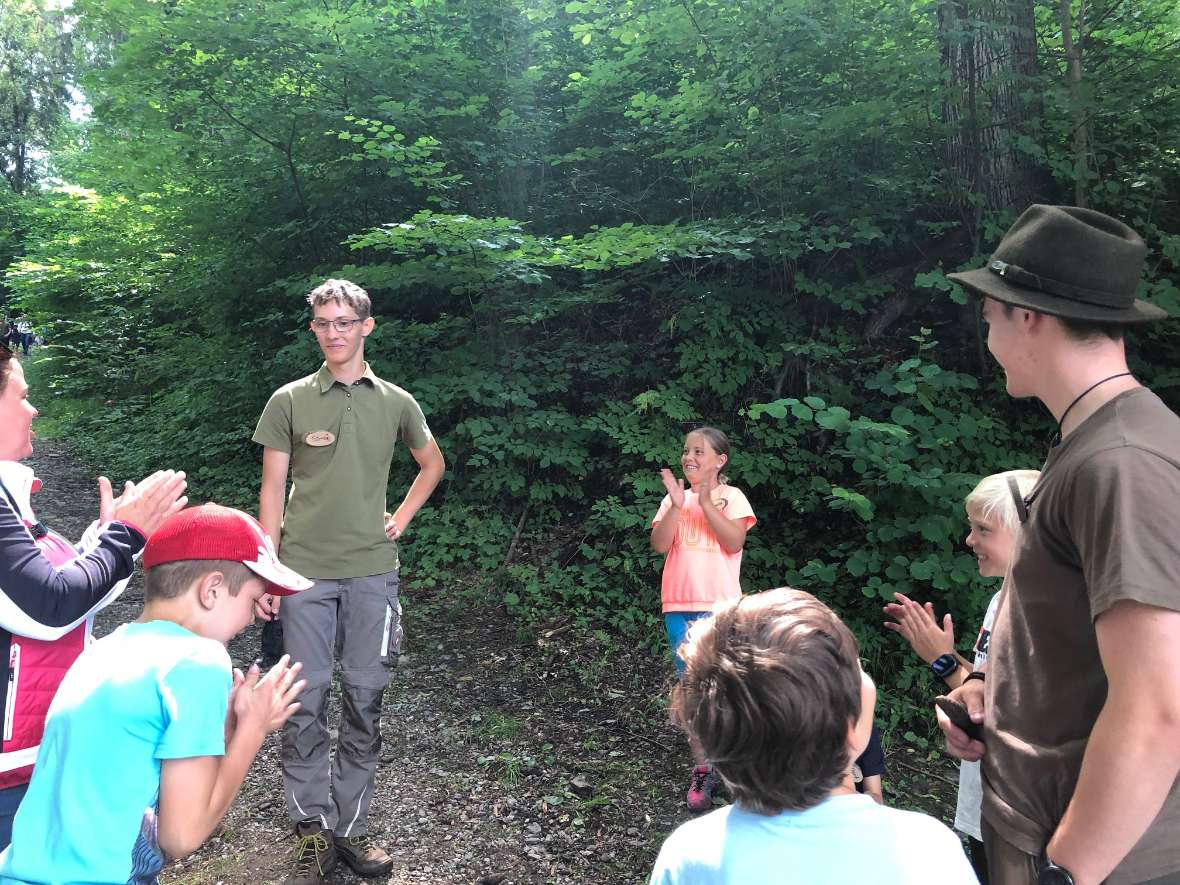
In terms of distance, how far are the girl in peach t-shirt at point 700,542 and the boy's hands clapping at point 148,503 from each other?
206 cm

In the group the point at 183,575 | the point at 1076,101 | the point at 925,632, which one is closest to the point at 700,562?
the point at 925,632

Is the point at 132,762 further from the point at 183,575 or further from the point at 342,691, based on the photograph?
the point at 342,691

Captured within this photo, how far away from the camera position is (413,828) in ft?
11.7

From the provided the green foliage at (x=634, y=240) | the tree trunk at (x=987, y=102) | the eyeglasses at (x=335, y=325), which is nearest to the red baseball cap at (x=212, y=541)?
the eyeglasses at (x=335, y=325)

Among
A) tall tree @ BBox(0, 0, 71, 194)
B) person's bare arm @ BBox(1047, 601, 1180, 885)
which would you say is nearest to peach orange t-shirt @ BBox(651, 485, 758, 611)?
person's bare arm @ BBox(1047, 601, 1180, 885)

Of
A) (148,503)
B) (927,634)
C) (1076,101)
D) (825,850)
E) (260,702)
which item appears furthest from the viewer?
(1076,101)

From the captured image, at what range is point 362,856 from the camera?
3.21 metres

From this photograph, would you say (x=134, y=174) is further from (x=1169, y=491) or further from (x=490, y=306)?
(x=1169, y=491)

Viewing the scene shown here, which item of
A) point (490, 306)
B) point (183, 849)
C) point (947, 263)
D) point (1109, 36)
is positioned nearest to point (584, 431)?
point (490, 306)

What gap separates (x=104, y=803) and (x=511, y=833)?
226 cm

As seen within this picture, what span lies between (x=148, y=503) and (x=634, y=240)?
4524mm

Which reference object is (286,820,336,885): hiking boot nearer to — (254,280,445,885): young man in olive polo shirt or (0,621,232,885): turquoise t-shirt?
(254,280,445,885): young man in olive polo shirt

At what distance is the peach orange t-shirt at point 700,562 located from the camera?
3.68 meters

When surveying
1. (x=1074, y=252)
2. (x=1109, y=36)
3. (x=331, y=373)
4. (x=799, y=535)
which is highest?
(x=1109, y=36)
